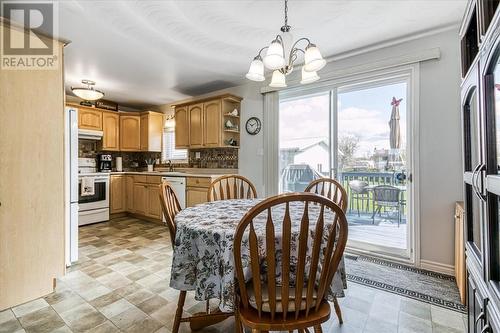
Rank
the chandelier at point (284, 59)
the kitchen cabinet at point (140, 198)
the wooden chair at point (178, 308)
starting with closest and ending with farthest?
the wooden chair at point (178, 308), the chandelier at point (284, 59), the kitchen cabinet at point (140, 198)

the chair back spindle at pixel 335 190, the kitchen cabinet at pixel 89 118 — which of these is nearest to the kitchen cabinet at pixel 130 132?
the kitchen cabinet at pixel 89 118

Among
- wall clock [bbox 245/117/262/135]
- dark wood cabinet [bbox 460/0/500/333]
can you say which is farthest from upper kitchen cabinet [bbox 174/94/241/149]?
dark wood cabinet [bbox 460/0/500/333]

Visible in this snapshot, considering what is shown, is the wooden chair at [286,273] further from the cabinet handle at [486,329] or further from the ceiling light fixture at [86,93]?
the ceiling light fixture at [86,93]

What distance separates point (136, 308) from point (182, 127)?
129 inches

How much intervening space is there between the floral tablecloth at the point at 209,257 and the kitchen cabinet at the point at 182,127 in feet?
10.7

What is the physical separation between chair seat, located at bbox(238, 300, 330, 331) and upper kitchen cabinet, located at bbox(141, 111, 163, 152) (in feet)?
15.5

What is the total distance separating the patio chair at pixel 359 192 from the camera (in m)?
3.06

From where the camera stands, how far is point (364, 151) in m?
3.00

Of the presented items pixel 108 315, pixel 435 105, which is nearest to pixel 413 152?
pixel 435 105

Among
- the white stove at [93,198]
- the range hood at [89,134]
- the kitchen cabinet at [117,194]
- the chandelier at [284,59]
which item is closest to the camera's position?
the chandelier at [284,59]

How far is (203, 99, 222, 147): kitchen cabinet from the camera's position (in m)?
3.99

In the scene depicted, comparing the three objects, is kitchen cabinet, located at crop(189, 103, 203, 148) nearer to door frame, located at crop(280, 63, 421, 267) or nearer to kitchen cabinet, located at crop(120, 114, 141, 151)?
kitchen cabinet, located at crop(120, 114, 141, 151)

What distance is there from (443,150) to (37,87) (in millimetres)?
3688

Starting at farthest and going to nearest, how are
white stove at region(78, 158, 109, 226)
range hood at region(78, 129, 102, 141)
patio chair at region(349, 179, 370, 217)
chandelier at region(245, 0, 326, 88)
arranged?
range hood at region(78, 129, 102, 141) → white stove at region(78, 158, 109, 226) → patio chair at region(349, 179, 370, 217) → chandelier at region(245, 0, 326, 88)
